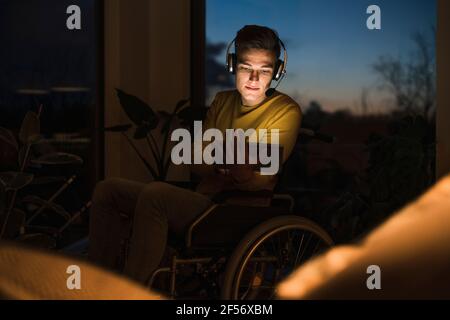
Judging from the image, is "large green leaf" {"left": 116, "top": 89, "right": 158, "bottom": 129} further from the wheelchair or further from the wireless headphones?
the wheelchair

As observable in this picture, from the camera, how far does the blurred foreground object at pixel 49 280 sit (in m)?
0.37

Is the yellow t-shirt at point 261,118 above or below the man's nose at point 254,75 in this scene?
below

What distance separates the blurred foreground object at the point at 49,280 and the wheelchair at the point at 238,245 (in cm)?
142

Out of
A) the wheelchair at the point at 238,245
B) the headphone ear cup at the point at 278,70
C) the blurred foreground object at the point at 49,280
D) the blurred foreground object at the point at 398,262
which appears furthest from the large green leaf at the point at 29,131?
the blurred foreground object at the point at 398,262

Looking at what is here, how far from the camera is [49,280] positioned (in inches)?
15.4

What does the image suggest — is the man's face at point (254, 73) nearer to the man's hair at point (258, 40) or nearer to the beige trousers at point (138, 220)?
the man's hair at point (258, 40)

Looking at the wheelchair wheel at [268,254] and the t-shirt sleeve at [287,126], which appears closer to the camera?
the wheelchair wheel at [268,254]

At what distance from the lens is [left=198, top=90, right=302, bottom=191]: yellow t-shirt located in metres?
1.99

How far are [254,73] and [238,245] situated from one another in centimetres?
56

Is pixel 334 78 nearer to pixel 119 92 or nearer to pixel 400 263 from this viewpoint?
pixel 119 92

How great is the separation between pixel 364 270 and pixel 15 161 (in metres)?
3.23

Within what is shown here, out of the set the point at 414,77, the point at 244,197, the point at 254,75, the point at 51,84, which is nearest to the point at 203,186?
the point at 244,197

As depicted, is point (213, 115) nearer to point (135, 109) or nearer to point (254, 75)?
point (254, 75)
